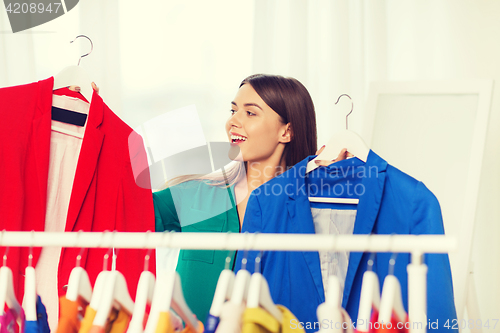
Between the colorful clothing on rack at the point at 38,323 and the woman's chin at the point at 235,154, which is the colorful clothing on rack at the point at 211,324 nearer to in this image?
the colorful clothing on rack at the point at 38,323

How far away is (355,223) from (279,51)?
1.14m

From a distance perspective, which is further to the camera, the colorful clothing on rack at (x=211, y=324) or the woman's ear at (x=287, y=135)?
the woman's ear at (x=287, y=135)

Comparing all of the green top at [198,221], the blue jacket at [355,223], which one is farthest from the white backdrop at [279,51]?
the blue jacket at [355,223]

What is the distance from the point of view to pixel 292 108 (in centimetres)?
151

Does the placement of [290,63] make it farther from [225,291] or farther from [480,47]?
[225,291]

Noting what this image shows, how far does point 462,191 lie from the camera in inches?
61.6

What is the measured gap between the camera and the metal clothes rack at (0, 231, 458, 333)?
0.72 metres

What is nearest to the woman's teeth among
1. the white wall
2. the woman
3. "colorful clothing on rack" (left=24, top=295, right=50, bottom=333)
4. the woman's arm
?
the woman

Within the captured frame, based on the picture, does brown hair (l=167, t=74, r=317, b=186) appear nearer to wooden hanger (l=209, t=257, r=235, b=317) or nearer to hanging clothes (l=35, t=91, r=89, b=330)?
hanging clothes (l=35, t=91, r=89, b=330)

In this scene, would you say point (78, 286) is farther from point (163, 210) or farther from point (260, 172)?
point (260, 172)

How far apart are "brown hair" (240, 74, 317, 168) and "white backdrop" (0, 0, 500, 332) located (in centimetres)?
48

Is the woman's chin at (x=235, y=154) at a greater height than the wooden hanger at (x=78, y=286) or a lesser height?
greater

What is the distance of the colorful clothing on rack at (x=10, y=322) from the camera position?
0.79 meters

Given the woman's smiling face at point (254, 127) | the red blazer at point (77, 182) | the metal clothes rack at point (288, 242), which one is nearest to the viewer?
the metal clothes rack at point (288, 242)
